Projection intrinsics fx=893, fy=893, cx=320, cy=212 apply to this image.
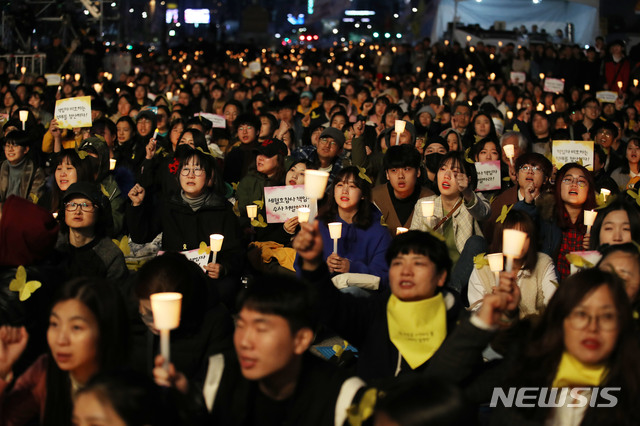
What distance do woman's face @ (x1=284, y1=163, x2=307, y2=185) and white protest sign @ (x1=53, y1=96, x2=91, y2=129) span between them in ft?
9.48

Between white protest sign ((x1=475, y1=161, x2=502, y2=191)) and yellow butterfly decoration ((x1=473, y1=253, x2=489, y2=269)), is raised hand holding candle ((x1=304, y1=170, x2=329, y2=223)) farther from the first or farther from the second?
white protest sign ((x1=475, y1=161, x2=502, y2=191))


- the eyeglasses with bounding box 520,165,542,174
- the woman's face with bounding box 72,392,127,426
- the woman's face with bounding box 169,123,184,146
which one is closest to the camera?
the woman's face with bounding box 72,392,127,426

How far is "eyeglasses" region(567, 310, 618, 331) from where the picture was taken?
10.3ft

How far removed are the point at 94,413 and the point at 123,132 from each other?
7.31m

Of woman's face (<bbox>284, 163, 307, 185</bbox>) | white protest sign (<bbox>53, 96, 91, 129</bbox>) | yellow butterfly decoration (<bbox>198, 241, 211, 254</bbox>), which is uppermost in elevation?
white protest sign (<bbox>53, 96, 91, 129</bbox>)

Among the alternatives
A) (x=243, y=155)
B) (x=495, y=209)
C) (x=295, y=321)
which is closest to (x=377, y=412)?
(x=295, y=321)

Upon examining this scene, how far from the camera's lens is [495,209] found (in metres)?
7.00

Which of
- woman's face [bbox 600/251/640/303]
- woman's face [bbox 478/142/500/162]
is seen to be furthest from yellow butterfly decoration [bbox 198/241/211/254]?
woman's face [bbox 478/142/500/162]

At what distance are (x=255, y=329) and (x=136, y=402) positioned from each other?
1.76 feet

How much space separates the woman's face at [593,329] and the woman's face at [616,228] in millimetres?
1741

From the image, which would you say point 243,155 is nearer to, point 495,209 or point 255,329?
point 495,209

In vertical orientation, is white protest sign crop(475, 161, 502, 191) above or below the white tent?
below

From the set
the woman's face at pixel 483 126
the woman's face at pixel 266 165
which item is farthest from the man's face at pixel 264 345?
the woman's face at pixel 483 126

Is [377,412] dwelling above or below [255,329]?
below
